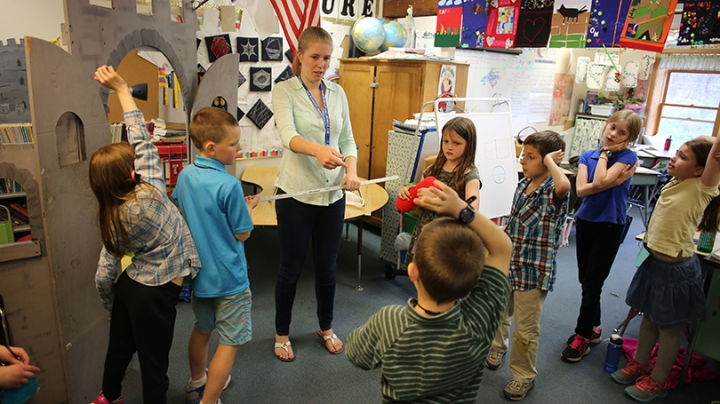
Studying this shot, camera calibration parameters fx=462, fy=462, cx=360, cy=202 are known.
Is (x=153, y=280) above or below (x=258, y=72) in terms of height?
below

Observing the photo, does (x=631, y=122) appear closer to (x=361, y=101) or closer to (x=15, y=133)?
(x=361, y=101)

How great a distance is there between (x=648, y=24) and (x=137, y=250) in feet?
9.72

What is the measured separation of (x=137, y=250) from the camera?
1604 millimetres

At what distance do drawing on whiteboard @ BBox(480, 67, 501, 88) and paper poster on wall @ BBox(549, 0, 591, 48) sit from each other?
1854 mm

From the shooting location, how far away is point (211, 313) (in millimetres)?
1876

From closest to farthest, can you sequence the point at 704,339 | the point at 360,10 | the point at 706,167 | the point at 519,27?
the point at 706,167 < the point at 704,339 < the point at 519,27 < the point at 360,10

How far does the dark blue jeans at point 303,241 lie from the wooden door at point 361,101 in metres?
2.17

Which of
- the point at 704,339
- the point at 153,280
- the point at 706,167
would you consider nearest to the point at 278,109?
the point at 153,280

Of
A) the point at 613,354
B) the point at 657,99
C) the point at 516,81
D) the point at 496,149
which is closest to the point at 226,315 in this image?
the point at 613,354

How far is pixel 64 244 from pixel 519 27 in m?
3.04

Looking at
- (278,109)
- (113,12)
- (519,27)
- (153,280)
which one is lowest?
(153,280)

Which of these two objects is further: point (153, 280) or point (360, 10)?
point (360, 10)

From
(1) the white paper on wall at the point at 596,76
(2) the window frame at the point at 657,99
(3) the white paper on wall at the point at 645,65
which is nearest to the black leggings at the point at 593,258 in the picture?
(1) the white paper on wall at the point at 596,76

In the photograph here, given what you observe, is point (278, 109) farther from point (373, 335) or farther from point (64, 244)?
point (373, 335)
